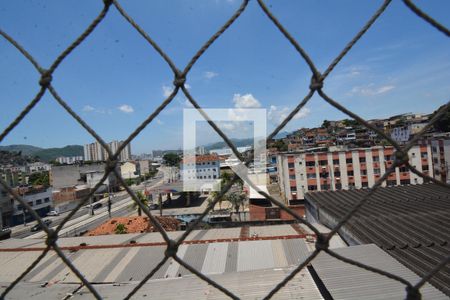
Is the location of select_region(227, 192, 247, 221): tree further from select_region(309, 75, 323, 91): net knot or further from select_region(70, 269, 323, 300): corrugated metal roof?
select_region(309, 75, 323, 91): net knot

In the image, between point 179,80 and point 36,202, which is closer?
point 179,80

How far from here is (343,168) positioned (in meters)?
15.1

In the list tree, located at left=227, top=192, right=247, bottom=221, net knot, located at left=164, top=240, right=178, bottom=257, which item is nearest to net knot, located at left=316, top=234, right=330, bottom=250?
net knot, located at left=164, top=240, right=178, bottom=257

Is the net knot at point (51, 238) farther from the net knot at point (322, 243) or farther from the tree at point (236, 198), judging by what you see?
the tree at point (236, 198)

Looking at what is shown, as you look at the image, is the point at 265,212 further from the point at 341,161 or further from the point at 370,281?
the point at 370,281

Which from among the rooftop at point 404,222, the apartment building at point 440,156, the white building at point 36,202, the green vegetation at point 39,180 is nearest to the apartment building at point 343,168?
the apartment building at point 440,156

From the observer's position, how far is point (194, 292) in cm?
313

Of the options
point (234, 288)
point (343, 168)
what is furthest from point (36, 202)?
point (234, 288)

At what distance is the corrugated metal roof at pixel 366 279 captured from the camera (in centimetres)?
270

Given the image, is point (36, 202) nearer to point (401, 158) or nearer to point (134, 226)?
point (134, 226)

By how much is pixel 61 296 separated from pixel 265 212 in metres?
11.3

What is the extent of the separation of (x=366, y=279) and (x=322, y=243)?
2803 mm

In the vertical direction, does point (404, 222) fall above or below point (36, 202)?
above

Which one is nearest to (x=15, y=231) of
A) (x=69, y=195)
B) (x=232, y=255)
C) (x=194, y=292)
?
(x=69, y=195)
